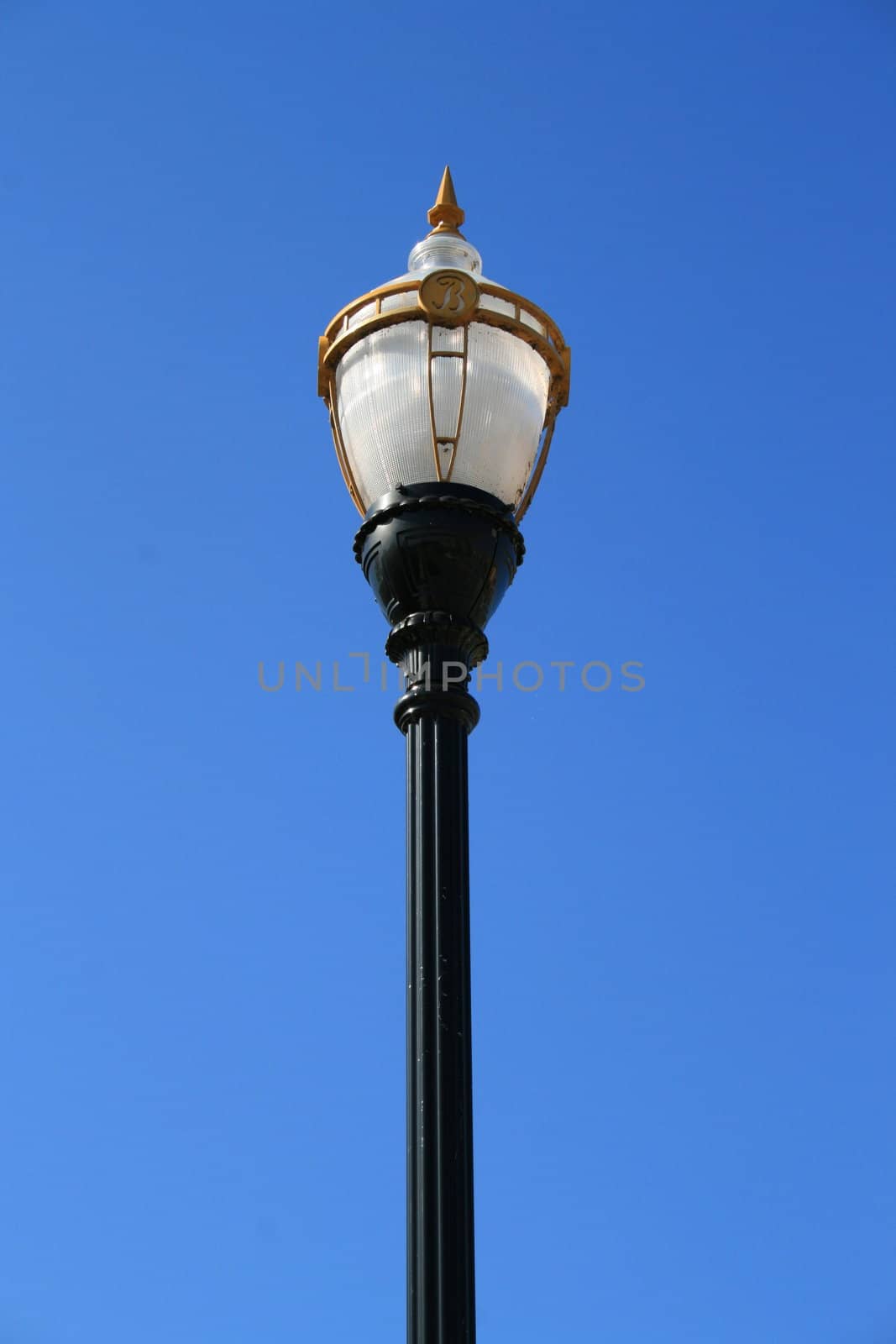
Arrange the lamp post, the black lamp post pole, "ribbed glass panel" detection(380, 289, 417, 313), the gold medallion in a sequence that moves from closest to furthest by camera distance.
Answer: the black lamp post pole → the lamp post → the gold medallion → "ribbed glass panel" detection(380, 289, 417, 313)

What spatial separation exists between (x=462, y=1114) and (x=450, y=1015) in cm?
27

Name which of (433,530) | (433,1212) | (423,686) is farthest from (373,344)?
(433,1212)

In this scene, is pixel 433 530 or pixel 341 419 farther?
pixel 341 419

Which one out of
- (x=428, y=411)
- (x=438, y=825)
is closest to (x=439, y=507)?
(x=428, y=411)

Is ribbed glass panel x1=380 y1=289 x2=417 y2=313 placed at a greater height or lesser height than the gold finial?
lesser

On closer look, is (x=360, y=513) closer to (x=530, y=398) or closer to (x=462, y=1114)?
(x=530, y=398)

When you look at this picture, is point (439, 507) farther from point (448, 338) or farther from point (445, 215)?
point (445, 215)

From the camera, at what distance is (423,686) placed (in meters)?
5.80

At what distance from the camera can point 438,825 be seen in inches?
217

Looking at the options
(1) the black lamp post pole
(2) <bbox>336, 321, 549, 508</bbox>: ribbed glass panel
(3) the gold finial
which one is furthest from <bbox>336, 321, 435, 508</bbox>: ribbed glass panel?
(3) the gold finial

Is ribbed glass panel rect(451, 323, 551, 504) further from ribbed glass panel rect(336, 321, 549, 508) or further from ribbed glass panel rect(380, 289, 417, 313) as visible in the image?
ribbed glass panel rect(380, 289, 417, 313)

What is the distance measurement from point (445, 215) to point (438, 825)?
8.24 feet

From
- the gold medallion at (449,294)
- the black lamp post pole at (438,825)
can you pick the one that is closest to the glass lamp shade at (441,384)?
the gold medallion at (449,294)

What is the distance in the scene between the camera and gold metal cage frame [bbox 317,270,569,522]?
6117 millimetres
